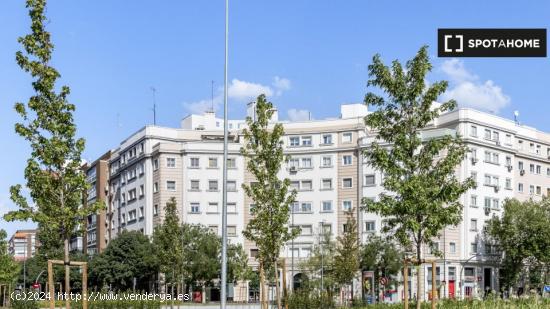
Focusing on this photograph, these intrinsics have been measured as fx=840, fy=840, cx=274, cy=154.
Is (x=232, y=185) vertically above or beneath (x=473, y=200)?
above

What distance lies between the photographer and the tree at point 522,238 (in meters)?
86.8

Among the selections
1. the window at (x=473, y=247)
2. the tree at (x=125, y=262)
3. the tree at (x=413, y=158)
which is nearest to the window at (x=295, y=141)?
the tree at (x=125, y=262)

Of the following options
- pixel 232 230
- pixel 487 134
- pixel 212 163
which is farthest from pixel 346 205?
pixel 487 134

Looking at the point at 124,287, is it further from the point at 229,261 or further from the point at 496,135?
the point at 496,135

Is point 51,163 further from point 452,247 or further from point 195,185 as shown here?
point 195,185

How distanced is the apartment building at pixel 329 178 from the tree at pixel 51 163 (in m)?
68.4

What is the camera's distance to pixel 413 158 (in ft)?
86.0

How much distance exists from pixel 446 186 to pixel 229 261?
206ft

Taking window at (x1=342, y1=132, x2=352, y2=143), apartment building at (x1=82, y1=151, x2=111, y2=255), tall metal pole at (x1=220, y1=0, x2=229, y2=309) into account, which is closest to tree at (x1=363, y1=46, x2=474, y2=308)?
tall metal pole at (x1=220, y1=0, x2=229, y2=309)

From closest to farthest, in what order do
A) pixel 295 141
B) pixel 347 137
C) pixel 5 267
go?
pixel 5 267
pixel 347 137
pixel 295 141

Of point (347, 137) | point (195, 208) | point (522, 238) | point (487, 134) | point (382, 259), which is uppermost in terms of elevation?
point (347, 137)

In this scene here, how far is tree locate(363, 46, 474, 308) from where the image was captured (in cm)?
2566

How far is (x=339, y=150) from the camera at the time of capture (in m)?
102

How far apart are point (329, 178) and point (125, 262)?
86.1 feet
